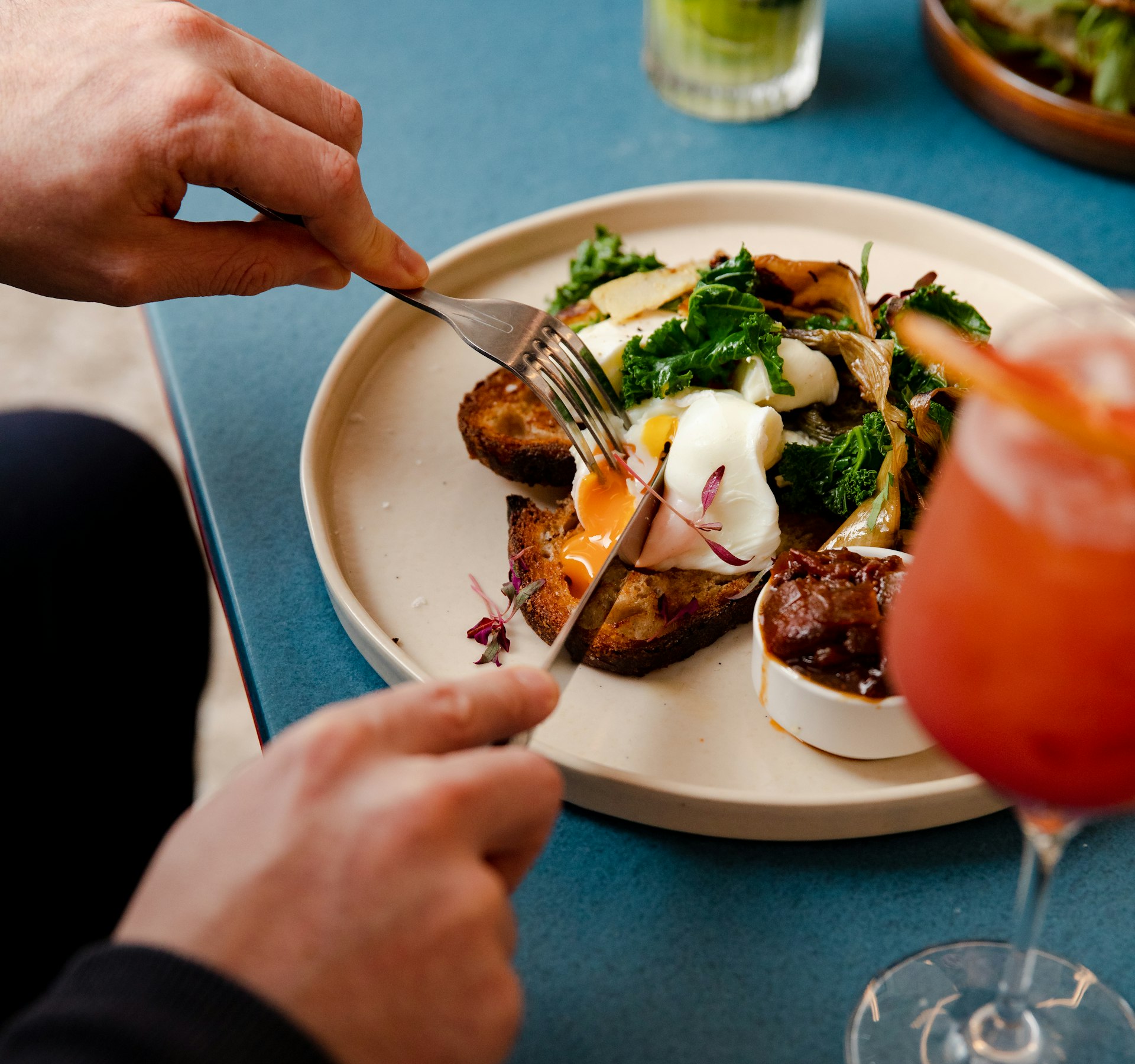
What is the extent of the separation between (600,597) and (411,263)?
66cm

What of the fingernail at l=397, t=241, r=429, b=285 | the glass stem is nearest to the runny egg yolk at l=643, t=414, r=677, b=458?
the fingernail at l=397, t=241, r=429, b=285

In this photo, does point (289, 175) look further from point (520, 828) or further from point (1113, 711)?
point (1113, 711)

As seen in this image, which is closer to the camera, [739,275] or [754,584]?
[754,584]

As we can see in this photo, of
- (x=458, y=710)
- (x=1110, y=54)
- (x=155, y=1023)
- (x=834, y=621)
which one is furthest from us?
(x=1110, y=54)

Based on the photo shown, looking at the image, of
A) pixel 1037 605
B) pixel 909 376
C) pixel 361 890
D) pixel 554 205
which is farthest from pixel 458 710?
pixel 554 205

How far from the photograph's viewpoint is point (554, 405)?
5.34 feet

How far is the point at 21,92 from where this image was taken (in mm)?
1514

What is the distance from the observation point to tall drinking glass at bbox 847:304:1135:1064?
2.49ft

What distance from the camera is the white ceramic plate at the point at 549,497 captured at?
1.32 m

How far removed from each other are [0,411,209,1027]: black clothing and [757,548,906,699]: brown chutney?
0.99m

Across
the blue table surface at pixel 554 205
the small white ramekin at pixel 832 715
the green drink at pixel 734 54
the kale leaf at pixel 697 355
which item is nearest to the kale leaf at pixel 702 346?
the kale leaf at pixel 697 355

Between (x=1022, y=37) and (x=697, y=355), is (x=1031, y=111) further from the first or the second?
(x=697, y=355)

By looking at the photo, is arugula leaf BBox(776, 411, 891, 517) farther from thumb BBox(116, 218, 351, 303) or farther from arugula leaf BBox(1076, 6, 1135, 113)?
arugula leaf BBox(1076, 6, 1135, 113)

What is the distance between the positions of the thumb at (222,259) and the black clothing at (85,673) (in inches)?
17.4
